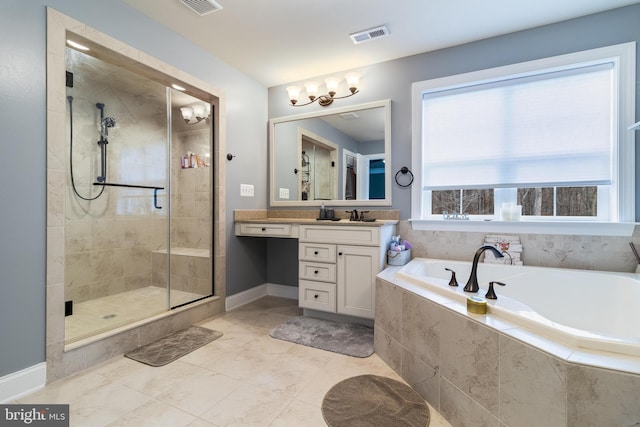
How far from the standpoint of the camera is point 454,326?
50.4 inches

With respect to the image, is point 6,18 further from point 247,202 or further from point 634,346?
point 634,346

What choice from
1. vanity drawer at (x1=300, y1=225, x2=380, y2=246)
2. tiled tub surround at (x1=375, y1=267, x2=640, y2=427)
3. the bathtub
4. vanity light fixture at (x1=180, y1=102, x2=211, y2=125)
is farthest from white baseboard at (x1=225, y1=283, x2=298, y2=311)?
vanity light fixture at (x1=180, y1=102, x2=211, y2=125)

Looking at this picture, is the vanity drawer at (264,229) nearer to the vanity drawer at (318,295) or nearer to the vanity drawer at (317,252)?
the vanity drawer at (317,252)

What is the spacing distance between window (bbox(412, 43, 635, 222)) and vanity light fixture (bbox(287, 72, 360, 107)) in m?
0.58

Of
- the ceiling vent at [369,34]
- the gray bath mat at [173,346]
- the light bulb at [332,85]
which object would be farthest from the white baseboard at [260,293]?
the ceiling vent at [369,34]

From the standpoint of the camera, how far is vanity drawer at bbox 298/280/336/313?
7.73 ft

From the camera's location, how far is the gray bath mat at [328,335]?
1.97m

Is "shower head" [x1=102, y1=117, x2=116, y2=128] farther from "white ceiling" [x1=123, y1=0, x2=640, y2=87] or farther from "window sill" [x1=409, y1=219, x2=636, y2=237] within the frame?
"window sill" [x1=409, y1=219, x2=636, y2=237]

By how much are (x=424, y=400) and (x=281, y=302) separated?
72.2 inches

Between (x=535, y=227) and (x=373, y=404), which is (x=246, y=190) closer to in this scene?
(x=373, y=404)

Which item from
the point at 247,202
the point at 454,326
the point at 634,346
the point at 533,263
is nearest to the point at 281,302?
the point at 247,202

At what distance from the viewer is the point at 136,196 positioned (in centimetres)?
277

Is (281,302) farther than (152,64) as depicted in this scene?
Yes

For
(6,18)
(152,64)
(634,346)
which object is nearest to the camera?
(634,346)
